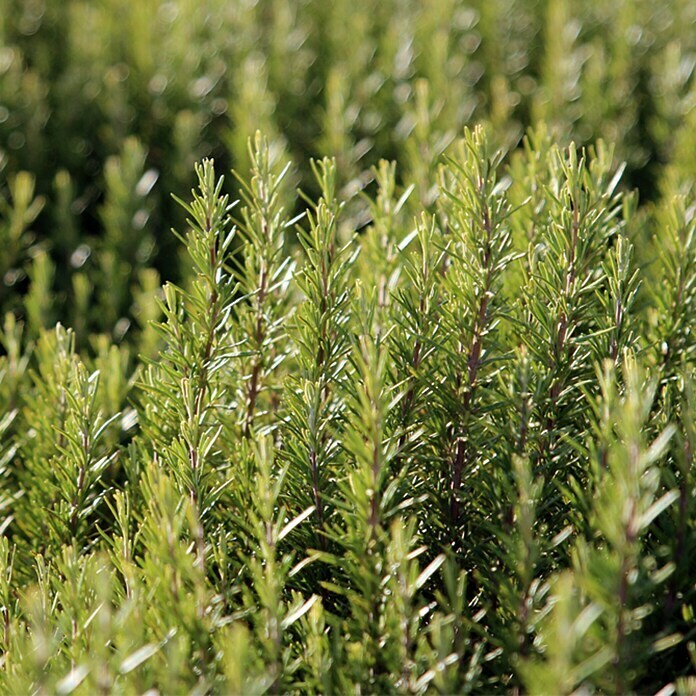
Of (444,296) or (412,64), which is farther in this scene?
(412,64)

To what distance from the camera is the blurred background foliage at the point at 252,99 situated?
1463mm

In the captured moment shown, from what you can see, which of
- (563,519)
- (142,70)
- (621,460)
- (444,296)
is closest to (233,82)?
(142,70)

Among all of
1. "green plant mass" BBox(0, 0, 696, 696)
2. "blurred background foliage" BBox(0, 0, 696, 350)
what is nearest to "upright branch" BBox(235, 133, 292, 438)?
"green plant mass" BBox(0, 0, 696, 696)

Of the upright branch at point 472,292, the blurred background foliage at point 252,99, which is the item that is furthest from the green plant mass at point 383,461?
the blurred background foliage at point 252,99

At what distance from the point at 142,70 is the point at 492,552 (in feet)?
4.41

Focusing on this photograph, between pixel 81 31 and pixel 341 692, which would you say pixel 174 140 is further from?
pixel 341 692

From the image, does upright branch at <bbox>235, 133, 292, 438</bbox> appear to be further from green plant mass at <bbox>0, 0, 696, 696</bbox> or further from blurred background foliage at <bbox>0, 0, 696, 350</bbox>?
blurred background foliage at <bbox>0, 0, 696, 350</bbox>

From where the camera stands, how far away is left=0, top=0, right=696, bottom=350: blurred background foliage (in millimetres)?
1463

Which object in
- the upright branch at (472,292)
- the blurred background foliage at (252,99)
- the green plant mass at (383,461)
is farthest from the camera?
the blurred background foliage at (252,99)

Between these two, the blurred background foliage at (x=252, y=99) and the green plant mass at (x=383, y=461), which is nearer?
the green plant mass at (x=383, y=461)

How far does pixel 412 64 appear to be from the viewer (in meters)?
1.83

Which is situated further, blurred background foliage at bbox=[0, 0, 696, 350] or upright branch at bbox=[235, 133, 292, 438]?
blurred background foliage at bbox=[0, 0, 696, 350]

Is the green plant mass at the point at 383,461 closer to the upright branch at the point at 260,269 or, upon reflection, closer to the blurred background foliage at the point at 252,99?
the upright branch at the point at 260,269

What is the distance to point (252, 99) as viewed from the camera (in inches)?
61.1
